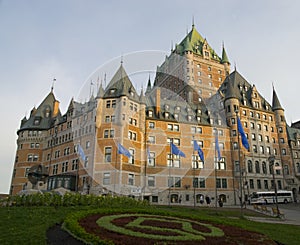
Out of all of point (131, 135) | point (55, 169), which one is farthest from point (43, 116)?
point (131, 135)

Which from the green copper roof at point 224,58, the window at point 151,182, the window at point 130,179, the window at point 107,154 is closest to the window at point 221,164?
the window at point 151,182

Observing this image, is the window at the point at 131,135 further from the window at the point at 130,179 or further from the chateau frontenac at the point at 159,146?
the window at the point at 130,179

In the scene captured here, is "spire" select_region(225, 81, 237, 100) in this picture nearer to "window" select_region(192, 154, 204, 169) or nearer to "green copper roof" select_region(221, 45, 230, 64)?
"window" select_region(192, 154, 204, 169)

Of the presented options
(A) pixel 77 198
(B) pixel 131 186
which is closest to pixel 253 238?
(A) pixel 77 198

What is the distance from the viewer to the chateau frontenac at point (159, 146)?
48.6 metres

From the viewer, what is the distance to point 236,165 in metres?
56.9

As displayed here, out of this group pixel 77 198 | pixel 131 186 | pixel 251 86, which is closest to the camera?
pixel 77 198

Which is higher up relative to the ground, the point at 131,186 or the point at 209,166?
the point at 209,166

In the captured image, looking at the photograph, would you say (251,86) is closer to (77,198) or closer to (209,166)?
(209,166)

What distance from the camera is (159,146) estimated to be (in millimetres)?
54281

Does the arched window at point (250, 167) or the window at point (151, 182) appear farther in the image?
the arched window at point (250, 167)

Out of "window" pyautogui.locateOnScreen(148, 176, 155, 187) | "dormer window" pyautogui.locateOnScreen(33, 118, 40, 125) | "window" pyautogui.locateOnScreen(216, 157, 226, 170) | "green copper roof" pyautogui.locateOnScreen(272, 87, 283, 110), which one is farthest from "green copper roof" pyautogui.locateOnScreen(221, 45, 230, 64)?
"dormer window" pyautogui.locateOnScreen(33, 118, 40, 125)

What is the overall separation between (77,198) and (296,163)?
59501 millimetres

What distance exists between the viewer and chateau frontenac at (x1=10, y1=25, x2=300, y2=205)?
1913 inches
